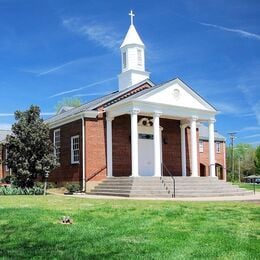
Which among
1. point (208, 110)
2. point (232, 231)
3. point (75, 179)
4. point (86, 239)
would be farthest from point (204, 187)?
point (86, 239)

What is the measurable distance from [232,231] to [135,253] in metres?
2.90

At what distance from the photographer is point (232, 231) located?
880cm

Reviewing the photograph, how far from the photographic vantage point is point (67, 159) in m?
27.2

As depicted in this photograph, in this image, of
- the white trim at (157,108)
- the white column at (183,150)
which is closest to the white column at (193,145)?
the white trim at (157,108)

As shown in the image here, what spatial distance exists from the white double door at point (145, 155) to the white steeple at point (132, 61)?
4400mm

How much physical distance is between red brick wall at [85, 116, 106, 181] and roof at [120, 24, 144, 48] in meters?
7.03

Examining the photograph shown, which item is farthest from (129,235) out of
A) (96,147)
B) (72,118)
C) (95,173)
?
(72,118)

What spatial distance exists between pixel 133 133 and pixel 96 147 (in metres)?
3.08

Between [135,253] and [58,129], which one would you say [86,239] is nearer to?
[135,253]

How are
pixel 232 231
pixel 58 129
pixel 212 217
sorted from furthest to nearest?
pixel 58 129, pixel 212 217, pixel 232 231

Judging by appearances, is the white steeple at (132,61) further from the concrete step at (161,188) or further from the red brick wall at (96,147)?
the concrete step at (161,188)

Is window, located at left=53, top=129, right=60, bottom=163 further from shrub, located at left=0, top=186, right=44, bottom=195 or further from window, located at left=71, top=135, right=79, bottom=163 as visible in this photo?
shrub, located at left=0, top=186, right=44, bottom=195

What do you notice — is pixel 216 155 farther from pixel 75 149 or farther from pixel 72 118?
pixel 72 118

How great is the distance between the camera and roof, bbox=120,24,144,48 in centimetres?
3017
